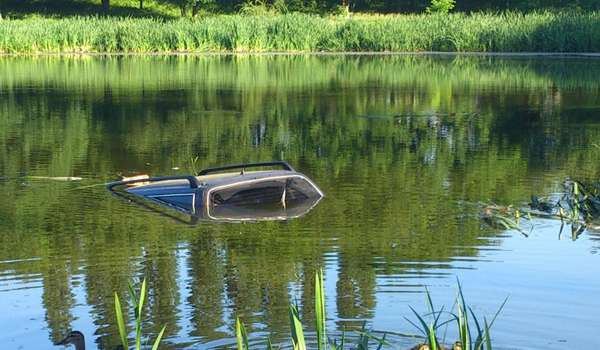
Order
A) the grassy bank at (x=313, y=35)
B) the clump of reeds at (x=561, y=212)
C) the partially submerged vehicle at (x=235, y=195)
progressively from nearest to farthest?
the clump of reeds at (x=561, y=212) → the partially submerged vehicle at (x=235, y=195) → the grassy bank at (x=313, y=35)

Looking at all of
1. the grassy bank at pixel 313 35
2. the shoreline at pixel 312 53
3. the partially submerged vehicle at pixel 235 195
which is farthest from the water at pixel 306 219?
the grassy bank at pixel 313 35

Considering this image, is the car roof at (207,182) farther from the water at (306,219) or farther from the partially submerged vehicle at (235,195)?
the water at (306,219)

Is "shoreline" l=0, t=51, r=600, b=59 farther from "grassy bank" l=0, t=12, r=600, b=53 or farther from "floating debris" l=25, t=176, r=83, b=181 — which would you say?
"floating debris" l=25, t=176, r=83, b=181

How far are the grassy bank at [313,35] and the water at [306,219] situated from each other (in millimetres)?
18597

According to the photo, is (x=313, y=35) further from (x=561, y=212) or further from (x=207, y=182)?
(x=561, y=212)

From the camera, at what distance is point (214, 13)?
73.3 metres

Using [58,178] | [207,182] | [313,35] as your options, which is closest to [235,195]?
[207,182]

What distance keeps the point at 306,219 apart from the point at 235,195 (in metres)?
1.22

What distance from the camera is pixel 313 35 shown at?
52.0 meters

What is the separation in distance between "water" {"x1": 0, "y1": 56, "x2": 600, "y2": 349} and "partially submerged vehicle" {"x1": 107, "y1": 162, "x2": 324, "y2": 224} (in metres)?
0.45

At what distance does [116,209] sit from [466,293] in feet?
17.7

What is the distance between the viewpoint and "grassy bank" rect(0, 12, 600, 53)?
48938mm

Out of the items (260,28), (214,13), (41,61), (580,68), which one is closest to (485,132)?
(580,68)

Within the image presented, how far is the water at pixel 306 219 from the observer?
348 inches
